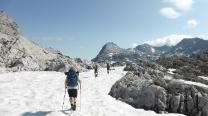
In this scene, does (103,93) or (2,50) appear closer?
(103,93)

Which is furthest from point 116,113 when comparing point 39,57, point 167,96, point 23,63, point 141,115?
point 39,57

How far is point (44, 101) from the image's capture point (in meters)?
21.6

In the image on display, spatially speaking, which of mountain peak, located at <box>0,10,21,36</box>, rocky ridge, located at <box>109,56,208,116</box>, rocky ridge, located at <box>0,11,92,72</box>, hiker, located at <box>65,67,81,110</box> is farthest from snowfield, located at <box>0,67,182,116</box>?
mountain peak, located at <box>0,10,21,36</box>

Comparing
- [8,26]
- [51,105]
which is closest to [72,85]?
[51,105]

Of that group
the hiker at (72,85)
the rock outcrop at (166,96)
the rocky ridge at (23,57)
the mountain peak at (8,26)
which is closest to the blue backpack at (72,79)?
the hiker at (72,85)

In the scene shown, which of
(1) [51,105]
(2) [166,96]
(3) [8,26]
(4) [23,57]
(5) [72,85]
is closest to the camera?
(5) [72,85]

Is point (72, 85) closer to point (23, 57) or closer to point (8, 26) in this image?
point (23, 57)

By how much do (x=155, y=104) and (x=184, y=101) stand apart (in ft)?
7.95

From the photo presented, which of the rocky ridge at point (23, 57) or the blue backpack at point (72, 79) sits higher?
the rocky ridge at point (23, 57)

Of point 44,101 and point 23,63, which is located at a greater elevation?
point 23,63

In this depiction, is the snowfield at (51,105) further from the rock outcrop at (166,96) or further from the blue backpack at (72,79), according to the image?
the blue backpack at (72,79)

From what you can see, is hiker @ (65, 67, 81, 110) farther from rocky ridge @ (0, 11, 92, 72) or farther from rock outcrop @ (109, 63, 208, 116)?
rocky ridge @ (0, 11, 92, 72)

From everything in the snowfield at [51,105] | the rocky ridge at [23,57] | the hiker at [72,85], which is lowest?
the snowfield at [51,105]

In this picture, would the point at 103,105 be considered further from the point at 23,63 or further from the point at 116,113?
the point at 23,63
